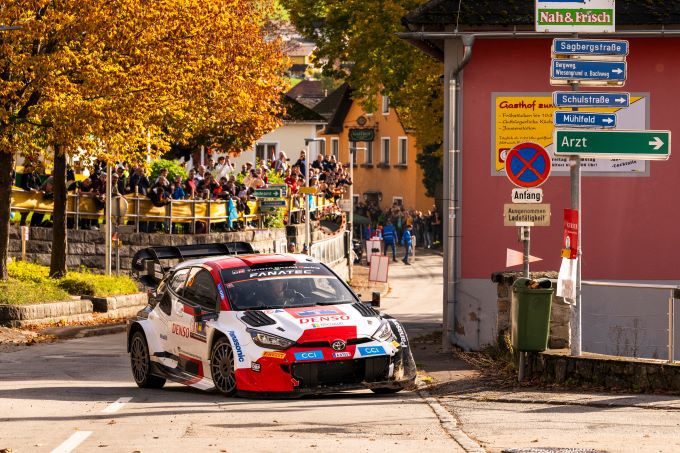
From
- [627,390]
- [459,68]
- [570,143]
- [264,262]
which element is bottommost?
[627,390]

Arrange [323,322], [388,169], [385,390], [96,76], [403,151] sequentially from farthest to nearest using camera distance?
[388,169]
[403,151]
[96,76]
[385,390]
[323,322]

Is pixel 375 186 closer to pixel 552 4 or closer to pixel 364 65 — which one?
pixel 364 65

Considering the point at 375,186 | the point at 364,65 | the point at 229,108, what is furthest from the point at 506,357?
the point at 375,186

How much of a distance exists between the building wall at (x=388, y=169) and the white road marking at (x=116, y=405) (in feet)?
252

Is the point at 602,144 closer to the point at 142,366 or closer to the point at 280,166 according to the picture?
the point at 142,366

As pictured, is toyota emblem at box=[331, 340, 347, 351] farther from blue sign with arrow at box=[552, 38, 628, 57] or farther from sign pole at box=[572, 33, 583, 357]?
blue sign with arrow at box=[552, 38, 628, 57]

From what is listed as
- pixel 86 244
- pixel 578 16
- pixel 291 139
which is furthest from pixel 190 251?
pixel 291 139

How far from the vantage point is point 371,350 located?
15.8 meters

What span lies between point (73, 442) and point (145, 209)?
30.4 metres

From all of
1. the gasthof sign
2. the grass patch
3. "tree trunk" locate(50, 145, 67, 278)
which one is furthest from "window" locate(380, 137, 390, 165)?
the gasthof sign

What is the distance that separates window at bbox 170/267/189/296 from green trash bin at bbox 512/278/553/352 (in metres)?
3.91

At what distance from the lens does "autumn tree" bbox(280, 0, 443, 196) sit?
36094 millimetres

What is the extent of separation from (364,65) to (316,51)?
16.1 ft

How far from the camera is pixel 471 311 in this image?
2472 centimetres
